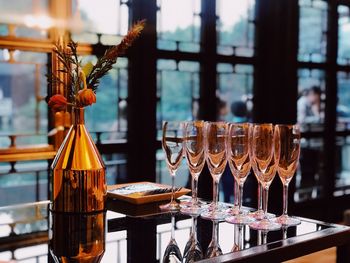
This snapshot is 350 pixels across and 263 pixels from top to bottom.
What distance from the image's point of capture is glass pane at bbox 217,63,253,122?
3.41 m

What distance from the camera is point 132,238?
3.87 feet

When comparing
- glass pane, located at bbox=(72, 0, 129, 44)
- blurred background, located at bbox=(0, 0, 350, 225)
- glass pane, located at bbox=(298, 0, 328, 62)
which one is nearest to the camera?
blurred background, located at bbox=(0, 0, 350, 225)

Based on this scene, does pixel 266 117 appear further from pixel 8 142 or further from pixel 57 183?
pixel 57 183

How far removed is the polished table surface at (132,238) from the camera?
105 centimetres

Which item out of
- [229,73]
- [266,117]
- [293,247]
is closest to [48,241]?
[293,247]

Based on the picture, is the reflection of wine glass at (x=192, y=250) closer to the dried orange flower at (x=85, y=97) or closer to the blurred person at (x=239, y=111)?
the dried orange flower at (x=85, y=97)

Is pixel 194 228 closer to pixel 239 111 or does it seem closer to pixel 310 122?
pixel 239 111

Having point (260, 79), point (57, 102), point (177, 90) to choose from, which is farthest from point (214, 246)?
point (260, 79)

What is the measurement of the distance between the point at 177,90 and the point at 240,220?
1.92m

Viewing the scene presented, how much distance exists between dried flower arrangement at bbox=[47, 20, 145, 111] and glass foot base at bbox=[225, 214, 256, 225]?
46 cm

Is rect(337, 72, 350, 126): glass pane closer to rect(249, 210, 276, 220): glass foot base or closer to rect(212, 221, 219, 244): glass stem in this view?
rect(249, 210, 276, 220): glass foot base

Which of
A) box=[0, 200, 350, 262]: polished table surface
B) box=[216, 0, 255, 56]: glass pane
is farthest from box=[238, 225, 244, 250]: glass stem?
box=[216, 0, 255, 56]: glass pane

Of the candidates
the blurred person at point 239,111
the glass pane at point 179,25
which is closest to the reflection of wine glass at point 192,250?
the glass pane at point 179,25

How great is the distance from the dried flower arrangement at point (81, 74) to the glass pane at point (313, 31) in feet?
8.93
